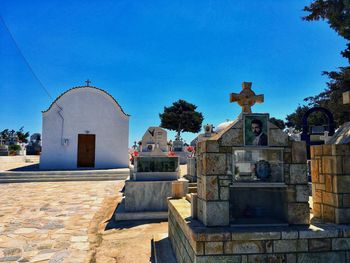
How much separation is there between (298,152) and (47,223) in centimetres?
608

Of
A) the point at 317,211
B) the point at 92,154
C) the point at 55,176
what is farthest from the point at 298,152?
the point at 92,154

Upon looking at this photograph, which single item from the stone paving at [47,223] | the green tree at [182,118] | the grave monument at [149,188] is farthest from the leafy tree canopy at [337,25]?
the green tree at [182,118]

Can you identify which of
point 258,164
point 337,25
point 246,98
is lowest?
point 258,164

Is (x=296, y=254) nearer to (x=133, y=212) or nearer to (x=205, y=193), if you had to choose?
(x=205, y=193)

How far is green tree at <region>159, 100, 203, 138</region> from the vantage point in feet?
160

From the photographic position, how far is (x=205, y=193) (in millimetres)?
3021

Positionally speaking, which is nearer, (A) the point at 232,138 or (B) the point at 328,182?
(A) the point at 232,138

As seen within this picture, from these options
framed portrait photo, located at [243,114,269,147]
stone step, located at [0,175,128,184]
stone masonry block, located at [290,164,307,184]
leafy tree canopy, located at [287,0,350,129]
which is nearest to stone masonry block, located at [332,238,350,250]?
stone masonry block, located at [290,164,307,184]

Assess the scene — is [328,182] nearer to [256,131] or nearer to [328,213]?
[328,213]

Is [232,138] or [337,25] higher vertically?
[337,25]

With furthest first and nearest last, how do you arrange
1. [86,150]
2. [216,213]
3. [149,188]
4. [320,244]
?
[86,150]
[149,188]
[216,213]
[320,244]

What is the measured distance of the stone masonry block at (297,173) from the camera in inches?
123

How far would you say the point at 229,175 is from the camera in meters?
3.07

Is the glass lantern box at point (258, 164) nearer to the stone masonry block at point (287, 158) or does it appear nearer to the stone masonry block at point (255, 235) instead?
the stone masonry block at point (287, 158)
